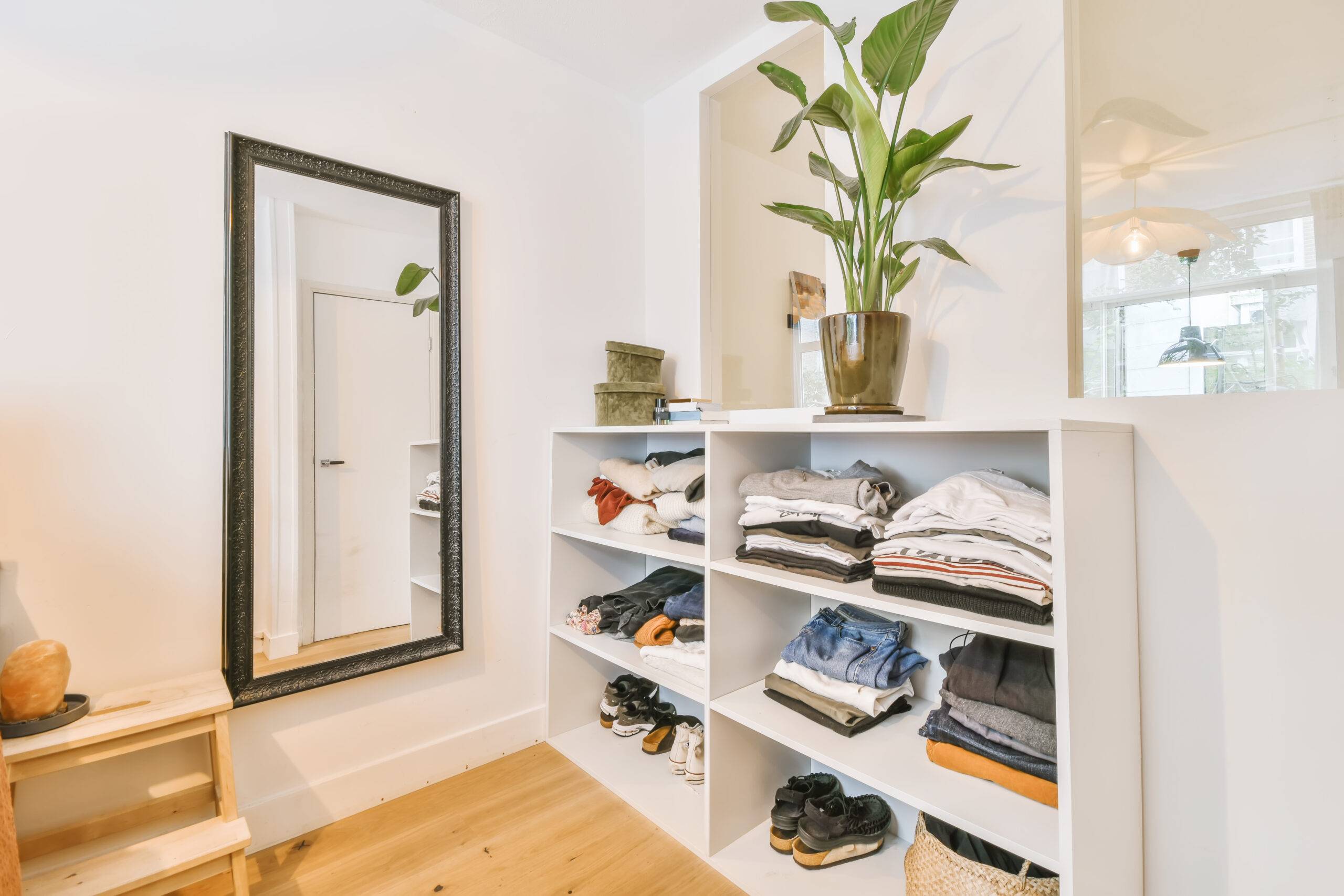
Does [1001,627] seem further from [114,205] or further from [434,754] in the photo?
[114,205]

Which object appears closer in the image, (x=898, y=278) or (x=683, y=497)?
(x=898, y=278)

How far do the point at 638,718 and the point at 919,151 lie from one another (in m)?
1.80

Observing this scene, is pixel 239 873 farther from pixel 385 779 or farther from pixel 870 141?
pixel 870 141

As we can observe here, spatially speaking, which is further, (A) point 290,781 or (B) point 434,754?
(B) point 434,754

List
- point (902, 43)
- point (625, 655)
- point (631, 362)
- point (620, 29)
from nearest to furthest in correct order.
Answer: point (902, 43) → point (625, 655) → point (620, 29) → point (631, 362)

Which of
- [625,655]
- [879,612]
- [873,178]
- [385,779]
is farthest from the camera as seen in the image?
[625,655]

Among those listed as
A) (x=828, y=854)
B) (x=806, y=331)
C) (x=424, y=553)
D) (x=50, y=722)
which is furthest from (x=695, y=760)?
(x=50, y=722)

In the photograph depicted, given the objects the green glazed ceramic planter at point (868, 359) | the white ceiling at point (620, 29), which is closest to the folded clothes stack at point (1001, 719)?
the green glazed ceramic planter at point (868, 359)

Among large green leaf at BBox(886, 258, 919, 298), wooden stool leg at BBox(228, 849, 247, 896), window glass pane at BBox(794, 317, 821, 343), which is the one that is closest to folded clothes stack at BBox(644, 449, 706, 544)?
window glass pane at BBox(794, 317, 821, 343)

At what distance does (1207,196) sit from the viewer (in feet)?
3.72

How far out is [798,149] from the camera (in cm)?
190

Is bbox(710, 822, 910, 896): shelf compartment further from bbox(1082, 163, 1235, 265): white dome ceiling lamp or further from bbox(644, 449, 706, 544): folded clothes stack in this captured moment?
bbox(1082, 163, 1235, 265): white dome ceiling lamp

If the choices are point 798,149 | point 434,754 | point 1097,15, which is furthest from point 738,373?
point 434,754

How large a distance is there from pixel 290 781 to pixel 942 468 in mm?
1837
